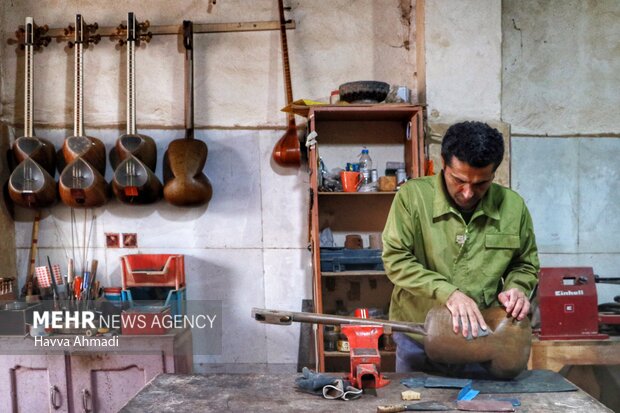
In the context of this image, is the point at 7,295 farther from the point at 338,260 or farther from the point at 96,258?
the point at 338,260

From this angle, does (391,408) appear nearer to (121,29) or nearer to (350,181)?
(350,181)

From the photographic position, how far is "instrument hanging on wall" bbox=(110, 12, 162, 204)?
3291 mm

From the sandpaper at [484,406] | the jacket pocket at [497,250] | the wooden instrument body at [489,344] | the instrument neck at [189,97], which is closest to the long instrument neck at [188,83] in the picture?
the instrument neck at [189,97]

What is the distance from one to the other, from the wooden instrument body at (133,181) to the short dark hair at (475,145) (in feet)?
7.05

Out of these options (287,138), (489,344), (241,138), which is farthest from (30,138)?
(489,344)

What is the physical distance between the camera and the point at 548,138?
3.55 m

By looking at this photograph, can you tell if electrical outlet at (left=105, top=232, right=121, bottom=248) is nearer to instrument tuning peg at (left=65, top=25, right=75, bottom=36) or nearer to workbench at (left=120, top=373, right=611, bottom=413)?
instrument tuning peg at (left=65, top=25, right=75, bottom=36)

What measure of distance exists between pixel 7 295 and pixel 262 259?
173 cm

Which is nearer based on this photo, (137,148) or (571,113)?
(137,148)

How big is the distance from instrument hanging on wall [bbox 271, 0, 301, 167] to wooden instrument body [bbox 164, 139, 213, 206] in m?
0.54

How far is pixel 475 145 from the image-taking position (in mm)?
1794

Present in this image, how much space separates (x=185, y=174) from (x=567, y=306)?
8.22 ft

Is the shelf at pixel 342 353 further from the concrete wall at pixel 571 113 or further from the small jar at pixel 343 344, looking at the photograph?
the concrete wall at pixel 571 113

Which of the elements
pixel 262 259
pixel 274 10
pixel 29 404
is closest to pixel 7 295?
pixel 29 404
